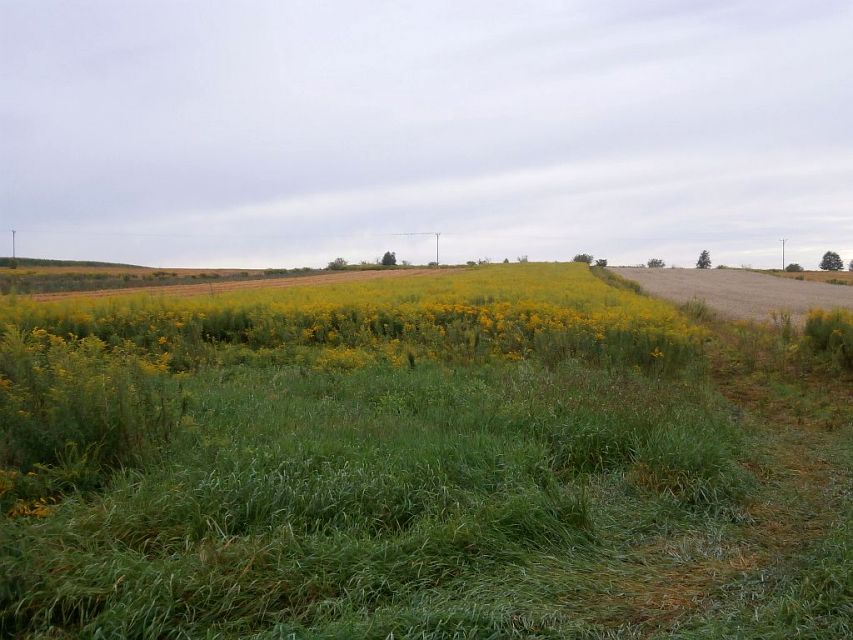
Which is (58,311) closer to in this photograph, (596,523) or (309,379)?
(309,379)

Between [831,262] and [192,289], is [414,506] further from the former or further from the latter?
[831,262]

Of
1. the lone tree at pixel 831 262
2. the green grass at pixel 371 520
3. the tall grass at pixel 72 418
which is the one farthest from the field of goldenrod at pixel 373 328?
the lone tree at pixel 831 262

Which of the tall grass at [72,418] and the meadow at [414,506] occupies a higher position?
the tall grass at [72,418]

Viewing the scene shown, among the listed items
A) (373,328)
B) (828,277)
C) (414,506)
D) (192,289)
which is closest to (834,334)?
(373,328)

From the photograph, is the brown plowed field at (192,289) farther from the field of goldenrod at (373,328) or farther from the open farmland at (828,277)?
the open farmland at (828,277)

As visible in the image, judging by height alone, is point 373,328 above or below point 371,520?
above

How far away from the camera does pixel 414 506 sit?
454cm

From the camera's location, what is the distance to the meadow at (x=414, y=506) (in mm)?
3342

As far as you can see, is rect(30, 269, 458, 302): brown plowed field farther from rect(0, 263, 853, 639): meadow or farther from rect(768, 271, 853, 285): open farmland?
rect(768, 271, 853, 285): open farmland

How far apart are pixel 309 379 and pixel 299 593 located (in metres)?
5.67

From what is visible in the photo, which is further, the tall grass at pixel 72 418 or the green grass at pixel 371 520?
the tall grass at pixel 72 418

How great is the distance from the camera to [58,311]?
12328 mm

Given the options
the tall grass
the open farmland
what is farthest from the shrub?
the open farmland

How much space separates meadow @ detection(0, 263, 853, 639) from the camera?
132 inches
